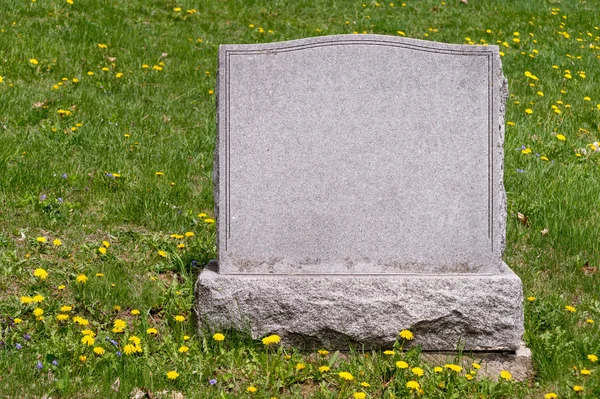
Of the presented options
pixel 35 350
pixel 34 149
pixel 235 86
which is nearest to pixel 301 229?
pixel 235 86

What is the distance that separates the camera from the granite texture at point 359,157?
3.69 metres

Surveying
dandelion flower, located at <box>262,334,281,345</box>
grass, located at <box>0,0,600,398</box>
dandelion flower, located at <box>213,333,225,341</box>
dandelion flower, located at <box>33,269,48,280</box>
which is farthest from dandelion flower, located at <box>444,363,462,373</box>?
dandelion flower, located at <box>33,269,48,280</box>

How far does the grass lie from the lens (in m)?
3.44

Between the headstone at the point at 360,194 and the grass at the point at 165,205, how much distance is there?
0.21 m

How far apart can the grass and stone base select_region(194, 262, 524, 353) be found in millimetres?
122

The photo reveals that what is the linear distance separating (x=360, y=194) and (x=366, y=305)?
0.52 m

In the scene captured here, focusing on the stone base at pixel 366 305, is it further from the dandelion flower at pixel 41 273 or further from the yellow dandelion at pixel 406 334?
the dandelion flower at pixel 41 273

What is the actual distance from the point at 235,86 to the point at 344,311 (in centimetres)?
117

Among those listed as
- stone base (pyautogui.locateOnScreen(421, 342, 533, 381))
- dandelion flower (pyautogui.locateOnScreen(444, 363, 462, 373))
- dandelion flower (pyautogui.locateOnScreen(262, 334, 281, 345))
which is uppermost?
dandelion flower (pyautogui.locateOnScreen(262, 334, 281, 345))

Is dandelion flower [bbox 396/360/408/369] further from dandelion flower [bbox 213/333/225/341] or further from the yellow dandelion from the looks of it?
dandelion flower [bbox 213/333/225/341]

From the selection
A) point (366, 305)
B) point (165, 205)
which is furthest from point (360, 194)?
point (165, 205)

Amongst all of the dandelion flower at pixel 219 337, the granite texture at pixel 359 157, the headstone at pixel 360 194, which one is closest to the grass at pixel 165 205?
the dandelion flower at pixel 219 337

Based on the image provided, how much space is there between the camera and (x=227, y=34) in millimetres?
8930

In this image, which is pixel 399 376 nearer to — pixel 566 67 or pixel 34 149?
pixel 34 149
